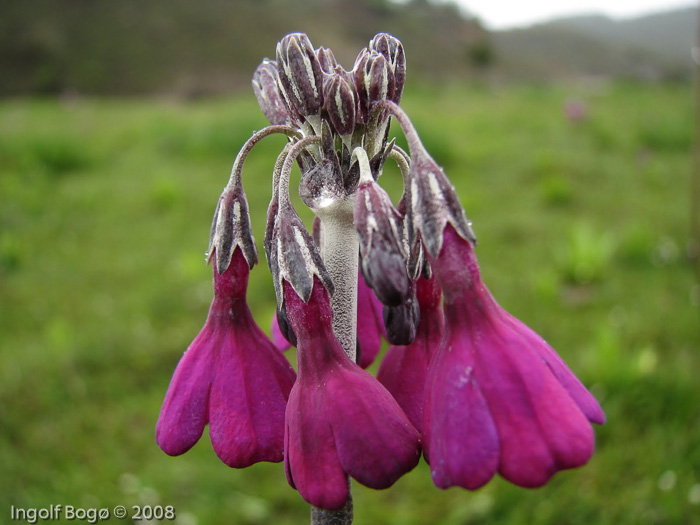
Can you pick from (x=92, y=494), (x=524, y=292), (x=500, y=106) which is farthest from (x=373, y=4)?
(x=92, y=494)

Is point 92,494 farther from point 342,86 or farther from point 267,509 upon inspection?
point 342,86

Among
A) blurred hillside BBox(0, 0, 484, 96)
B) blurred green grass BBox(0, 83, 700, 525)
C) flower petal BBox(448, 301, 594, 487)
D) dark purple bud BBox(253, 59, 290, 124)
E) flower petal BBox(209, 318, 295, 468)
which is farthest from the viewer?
blurred hillside BBox(0, 0, 484, 96)

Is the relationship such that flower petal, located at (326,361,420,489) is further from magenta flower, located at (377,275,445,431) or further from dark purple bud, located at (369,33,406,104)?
dark purple bud, located at (369,33,406,104)

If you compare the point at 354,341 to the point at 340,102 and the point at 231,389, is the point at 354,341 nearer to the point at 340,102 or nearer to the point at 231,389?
the point at 231,389

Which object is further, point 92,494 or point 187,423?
point 92,494

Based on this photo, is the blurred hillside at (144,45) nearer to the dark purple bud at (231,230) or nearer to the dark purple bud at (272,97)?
the dark purple bud at (272,97)

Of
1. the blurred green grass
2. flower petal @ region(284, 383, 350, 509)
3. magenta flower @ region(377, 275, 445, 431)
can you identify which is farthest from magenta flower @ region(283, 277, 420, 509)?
the blurred green grass

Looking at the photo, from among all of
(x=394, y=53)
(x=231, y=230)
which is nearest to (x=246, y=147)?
(x=231, y=230)
